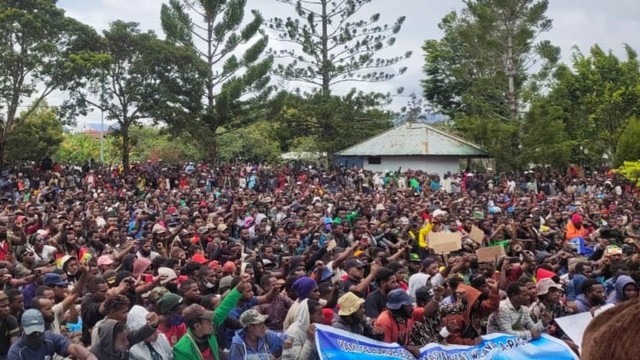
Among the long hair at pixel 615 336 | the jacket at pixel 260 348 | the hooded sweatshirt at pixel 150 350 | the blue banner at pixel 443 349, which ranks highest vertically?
the long hair at pixel 615 336

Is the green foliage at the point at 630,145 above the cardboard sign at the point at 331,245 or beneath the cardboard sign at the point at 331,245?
above

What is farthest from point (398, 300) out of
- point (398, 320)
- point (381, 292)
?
point (381, 292)

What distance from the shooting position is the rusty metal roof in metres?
32.2

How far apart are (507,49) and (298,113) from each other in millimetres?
10285

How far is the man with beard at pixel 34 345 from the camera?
4426 mm

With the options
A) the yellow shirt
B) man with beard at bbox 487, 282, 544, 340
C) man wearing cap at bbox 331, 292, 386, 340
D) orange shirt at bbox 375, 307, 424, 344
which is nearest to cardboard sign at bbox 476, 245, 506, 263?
man with beard at bbox 487, 282, 544, 340

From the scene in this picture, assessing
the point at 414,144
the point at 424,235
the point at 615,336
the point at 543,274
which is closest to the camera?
the point at 615,336

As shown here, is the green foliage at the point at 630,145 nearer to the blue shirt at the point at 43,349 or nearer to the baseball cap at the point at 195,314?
the baseball cap at the point at 195,314

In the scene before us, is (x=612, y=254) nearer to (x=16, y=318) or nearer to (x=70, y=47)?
(x=16, y=318)

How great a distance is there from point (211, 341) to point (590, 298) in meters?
3.55

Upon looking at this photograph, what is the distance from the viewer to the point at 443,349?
5352 mm

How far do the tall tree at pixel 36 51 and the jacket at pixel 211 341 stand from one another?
22.5 m

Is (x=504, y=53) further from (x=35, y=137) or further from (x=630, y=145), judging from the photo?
(x=35, y=137)

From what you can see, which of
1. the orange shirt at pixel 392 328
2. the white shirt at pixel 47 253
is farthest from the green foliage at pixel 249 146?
the orange shirt at pixel 392 328
